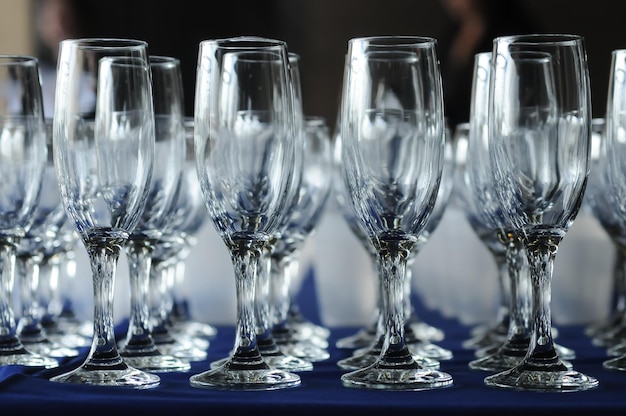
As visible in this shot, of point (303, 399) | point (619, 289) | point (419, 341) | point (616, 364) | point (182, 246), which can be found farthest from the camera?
point (619, 289)

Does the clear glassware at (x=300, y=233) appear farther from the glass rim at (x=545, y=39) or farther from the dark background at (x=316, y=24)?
the dark background at (x=316, y=24)

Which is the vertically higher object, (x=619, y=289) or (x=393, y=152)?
(x=393, y=152)

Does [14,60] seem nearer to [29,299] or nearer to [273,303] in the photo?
[29,299]

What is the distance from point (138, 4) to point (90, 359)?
4500mm

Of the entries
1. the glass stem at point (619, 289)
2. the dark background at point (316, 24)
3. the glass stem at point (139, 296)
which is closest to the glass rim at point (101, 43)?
the glass stem at point (139, 296)

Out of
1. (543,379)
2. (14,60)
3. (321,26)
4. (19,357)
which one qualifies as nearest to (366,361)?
(543,379)

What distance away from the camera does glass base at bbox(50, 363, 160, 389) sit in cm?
93

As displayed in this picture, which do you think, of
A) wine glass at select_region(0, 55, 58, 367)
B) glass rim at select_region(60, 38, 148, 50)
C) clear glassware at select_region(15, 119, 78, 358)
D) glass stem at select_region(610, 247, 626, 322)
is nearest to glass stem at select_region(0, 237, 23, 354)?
wine glass at select_region(0, 55, 58, 367)

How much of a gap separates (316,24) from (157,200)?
13.6 feet

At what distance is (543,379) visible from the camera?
3.03 feet

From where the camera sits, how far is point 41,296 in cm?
142

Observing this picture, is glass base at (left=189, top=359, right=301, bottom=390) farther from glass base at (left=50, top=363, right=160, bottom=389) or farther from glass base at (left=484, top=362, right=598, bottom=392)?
Result: glass base at (left=484, top=362, right=598, bottom=392)

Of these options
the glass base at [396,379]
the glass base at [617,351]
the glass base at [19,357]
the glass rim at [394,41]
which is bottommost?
the glass base at [617,351]

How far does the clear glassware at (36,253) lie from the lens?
128 cm
